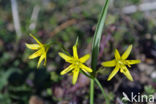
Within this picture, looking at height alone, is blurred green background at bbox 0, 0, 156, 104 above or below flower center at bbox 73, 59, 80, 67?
above

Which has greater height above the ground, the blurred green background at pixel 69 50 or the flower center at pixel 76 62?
the blurred green background at pixel 69 50

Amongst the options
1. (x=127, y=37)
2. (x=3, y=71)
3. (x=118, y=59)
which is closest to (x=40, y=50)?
(x=118, y=59)

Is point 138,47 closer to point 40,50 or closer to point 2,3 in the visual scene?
point 40,50

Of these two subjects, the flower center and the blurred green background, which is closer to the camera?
the flower center

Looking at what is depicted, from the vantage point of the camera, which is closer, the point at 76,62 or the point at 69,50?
the point at 76,62

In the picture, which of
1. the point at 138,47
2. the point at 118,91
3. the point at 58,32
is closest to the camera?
the point at 118,91

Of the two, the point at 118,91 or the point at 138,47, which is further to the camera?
the point at 138,47

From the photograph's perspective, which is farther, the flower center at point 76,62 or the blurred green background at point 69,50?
the blurred green background at point 69,50

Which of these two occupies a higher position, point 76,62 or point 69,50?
point 69,50
